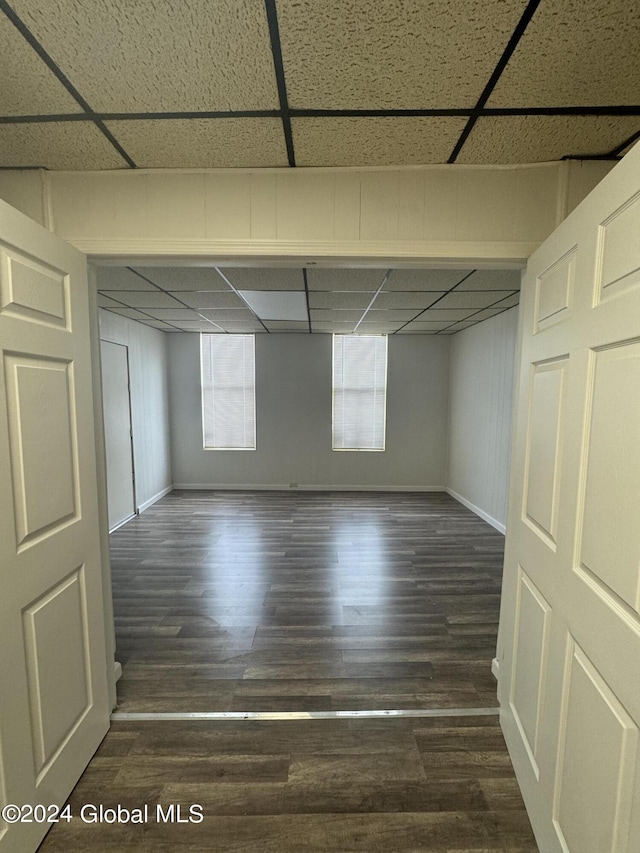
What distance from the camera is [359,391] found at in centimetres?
579

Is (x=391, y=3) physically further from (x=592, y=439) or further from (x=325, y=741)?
(x=325, y=741)

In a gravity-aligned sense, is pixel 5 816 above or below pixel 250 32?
below

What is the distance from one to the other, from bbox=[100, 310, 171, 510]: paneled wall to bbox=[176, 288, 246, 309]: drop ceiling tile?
3.80 feet

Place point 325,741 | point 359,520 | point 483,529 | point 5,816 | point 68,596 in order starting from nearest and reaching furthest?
point 5,816 < point 68,596 < point 325,741 < point 483,529 < point 359,520

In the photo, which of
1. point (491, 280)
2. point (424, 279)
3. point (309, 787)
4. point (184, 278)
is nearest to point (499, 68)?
point (424, 279)

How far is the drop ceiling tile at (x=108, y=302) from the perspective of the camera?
11.5 feet

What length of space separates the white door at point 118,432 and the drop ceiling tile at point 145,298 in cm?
65

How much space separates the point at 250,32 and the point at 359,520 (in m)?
4.31

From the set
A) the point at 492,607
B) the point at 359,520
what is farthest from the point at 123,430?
the point at 492,607

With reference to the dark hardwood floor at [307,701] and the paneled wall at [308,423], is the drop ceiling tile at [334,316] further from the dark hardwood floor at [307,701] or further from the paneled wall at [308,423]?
the dark hardwood floor at [307,701]

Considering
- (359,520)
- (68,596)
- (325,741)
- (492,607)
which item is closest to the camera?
(68,596)

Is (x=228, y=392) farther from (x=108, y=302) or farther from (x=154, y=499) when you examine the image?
(x=108, y=302)

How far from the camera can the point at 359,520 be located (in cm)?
451

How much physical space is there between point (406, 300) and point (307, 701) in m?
3.40
